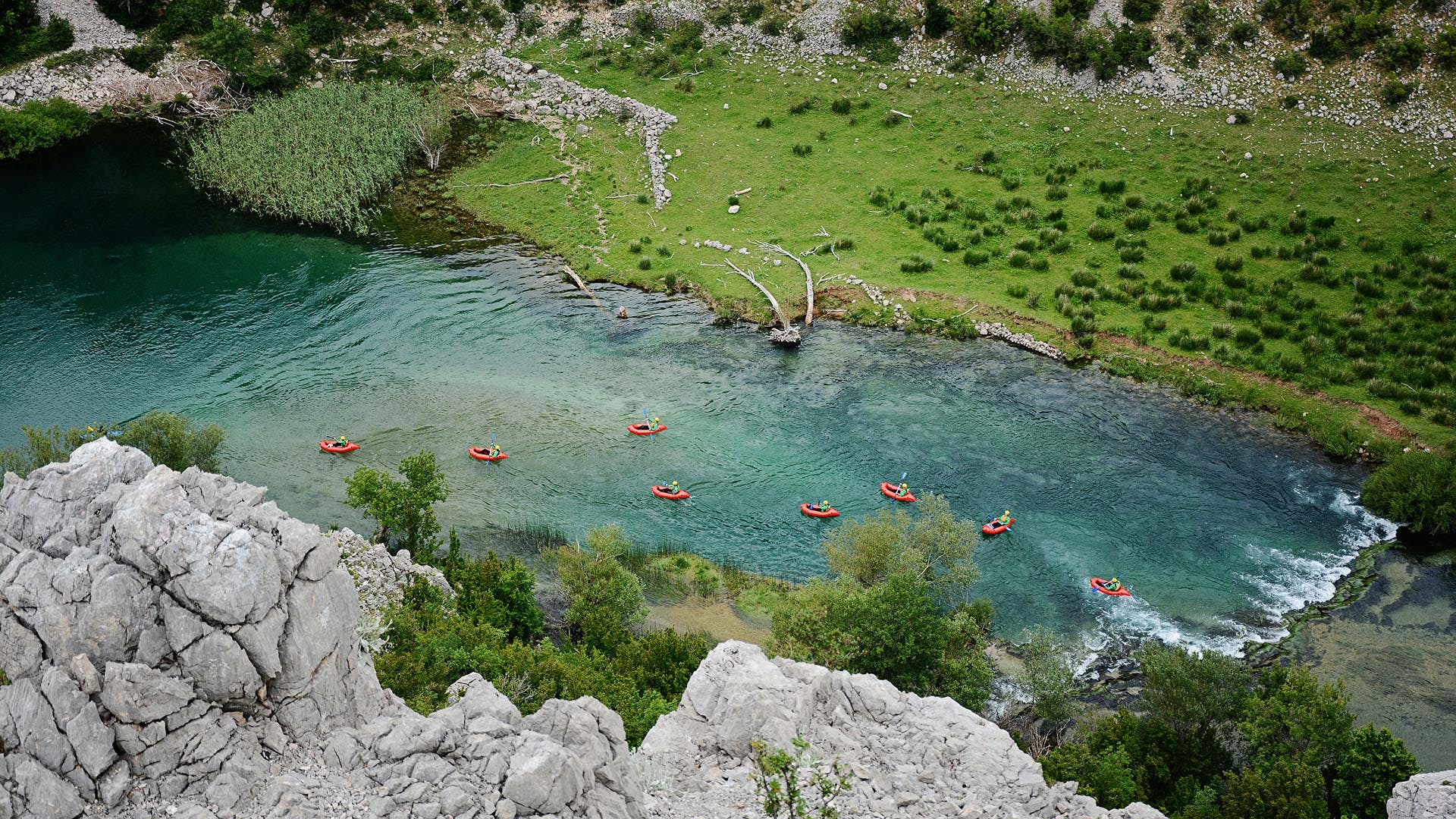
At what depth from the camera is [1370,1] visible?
87.4 metres

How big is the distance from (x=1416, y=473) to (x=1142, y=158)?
35.7 m

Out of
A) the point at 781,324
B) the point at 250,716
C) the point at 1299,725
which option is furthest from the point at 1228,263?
the point at 250,716

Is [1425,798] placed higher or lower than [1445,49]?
lower

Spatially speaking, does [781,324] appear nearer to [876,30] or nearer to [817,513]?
[817,513]

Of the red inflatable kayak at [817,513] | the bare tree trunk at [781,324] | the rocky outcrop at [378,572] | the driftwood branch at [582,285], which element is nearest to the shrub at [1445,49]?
the bare tree trunk at [781,324]

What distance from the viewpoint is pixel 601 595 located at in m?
49.4

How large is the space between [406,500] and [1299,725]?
1546 inches

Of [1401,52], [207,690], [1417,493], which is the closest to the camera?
[207,690]

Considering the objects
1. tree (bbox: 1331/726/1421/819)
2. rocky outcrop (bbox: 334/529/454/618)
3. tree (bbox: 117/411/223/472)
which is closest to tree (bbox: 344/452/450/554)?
rocky outcrop (bbox: 334/529/454/618)

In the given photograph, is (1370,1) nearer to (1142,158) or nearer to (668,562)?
(1142,158)

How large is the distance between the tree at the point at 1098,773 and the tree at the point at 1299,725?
17.3 feet

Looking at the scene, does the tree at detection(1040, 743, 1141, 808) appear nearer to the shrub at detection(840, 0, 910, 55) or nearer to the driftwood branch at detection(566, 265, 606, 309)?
the driftwood branch at detection(566, 265, 606, 309)

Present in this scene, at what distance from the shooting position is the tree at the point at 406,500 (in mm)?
53656

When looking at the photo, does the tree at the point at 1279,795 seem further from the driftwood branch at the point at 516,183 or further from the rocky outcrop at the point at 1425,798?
the driftwood branch at the point at 516,183
